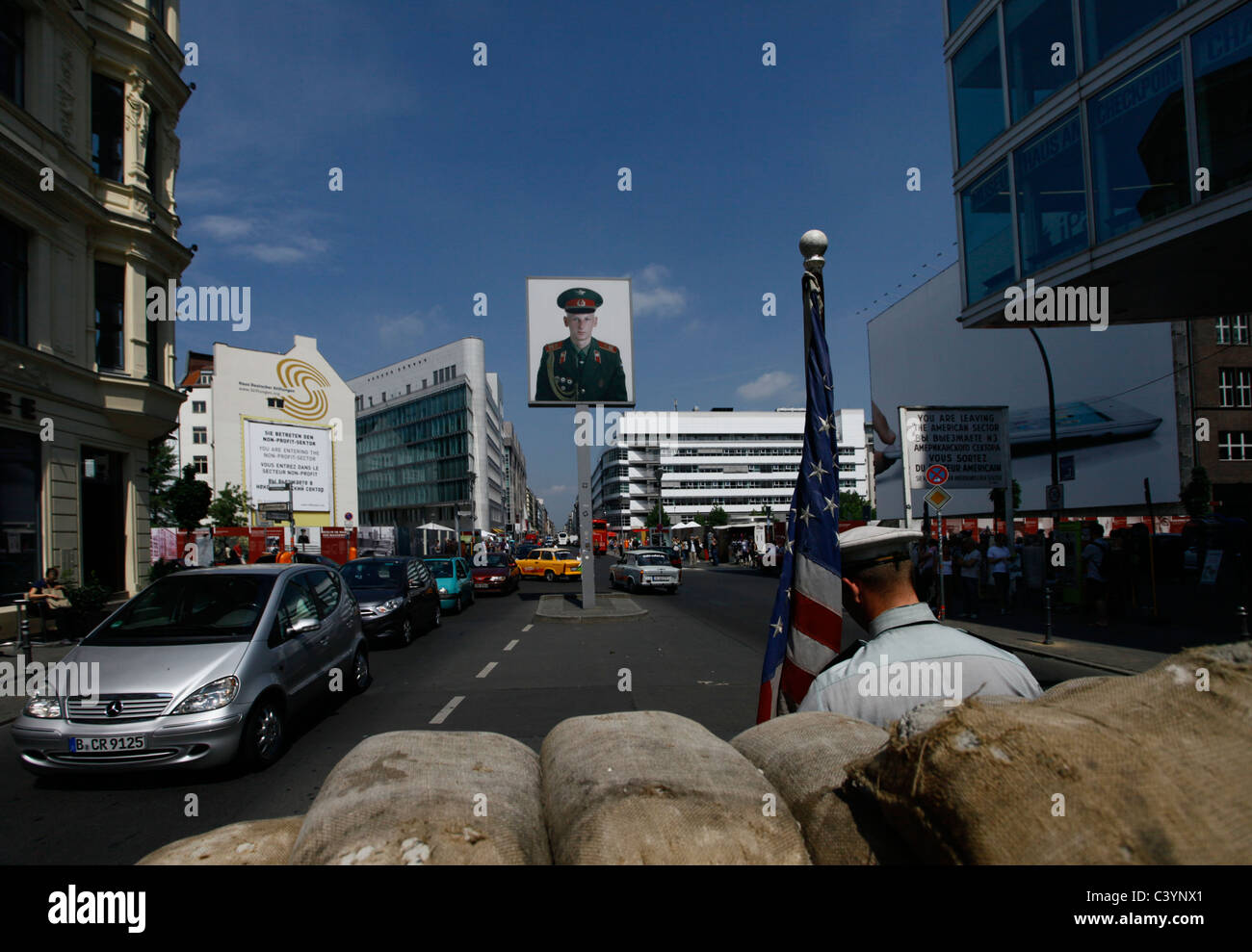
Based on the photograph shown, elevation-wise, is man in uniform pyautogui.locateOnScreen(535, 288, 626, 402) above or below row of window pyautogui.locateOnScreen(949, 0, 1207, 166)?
below

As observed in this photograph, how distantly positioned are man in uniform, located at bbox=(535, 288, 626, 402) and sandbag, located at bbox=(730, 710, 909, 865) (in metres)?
17.8

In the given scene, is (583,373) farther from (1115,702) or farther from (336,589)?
(1115,702)

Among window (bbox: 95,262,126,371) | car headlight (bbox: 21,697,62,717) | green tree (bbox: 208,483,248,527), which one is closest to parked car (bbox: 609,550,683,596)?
window (bbox: 95,262,126,371)

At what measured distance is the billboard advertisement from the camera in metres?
48.1

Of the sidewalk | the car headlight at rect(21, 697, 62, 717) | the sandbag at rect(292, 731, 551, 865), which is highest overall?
the sandbag at rect(292, 731, 551, 865)

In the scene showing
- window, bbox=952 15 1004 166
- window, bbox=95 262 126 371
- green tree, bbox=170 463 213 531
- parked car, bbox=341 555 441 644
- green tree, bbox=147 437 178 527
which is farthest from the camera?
green tree, bbox=170 463 213 531

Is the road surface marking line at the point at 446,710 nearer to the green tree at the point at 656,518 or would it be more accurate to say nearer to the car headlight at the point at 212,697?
the car headlight at the point at 212,697

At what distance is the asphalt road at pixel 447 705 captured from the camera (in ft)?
16.1

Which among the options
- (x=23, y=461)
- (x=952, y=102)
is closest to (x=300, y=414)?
(x=23, y=461)

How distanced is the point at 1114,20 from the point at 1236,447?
139ft

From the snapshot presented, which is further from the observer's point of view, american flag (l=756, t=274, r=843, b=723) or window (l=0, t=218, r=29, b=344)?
window (l=0, t=218, r=29, b=344)

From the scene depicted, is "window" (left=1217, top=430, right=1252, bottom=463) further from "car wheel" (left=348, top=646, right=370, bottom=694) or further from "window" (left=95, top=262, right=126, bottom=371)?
"window" (left=95, top=262, right=126, bottom=371)

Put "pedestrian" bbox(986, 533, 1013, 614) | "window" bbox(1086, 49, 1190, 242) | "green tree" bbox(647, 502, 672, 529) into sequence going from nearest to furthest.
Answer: "window" bbox(1086, 49, 1190, 242) < "pedestrian" bbox(986, 533, 1013, 614) < "green tree" bbox(647, 502, 672, 529)
